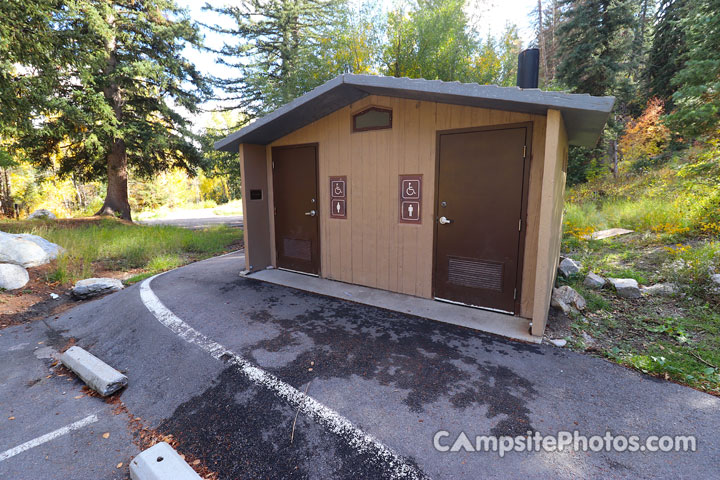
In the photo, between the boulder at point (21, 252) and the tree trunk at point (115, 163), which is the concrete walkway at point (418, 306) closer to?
the boulder at point (21, 252)

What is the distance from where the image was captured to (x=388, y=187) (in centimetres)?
446

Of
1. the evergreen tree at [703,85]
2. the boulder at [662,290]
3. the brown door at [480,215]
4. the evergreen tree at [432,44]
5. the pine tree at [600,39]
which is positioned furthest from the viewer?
the pine tree at [600,39]

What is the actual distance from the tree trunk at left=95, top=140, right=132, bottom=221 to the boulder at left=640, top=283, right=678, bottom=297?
1495 centimetres

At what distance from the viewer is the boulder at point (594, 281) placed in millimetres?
4535

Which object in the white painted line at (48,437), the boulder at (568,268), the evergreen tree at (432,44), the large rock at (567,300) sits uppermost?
the evergreen tree at (432,44)

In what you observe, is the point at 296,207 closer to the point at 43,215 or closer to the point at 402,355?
the point at 402,355

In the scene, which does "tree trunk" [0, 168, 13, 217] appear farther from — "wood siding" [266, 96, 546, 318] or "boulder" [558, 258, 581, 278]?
"boulder" [558, 258, 581, 278]

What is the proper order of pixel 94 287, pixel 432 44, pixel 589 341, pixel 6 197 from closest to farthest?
pixel 589 341
pixel 94 287
pixel 432 44
pixel 6 197

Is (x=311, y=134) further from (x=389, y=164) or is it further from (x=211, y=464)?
(x=211, y=464)

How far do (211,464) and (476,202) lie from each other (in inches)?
138

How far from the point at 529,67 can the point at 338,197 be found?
10.1 ft

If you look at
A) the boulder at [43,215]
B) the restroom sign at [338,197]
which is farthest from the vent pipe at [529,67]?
the boulder at [43,215]

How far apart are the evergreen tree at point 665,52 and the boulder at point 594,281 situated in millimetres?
14133

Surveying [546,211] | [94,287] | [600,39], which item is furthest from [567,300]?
[600,39]
